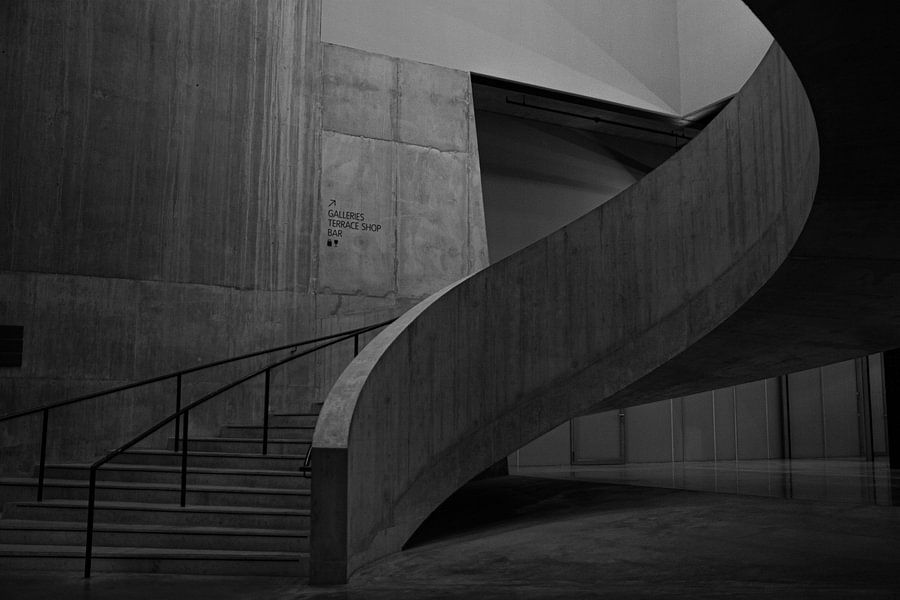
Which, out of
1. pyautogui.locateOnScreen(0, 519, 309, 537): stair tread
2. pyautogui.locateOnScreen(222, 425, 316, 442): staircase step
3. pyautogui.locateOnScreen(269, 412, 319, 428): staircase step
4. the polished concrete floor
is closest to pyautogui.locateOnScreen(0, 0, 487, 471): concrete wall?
pyautogui.locateOnScreen(269, 412, 319, 428): staircase step

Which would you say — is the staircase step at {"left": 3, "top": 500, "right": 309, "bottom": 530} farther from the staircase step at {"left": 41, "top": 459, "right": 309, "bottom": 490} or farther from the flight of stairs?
the staircase step at {"left": 41, "top": 459, "right": 309, "bottom": 490}

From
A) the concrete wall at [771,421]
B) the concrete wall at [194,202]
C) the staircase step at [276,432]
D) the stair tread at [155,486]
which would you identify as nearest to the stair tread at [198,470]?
the stair tread at [155,486]

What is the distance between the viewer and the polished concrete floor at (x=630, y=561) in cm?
570

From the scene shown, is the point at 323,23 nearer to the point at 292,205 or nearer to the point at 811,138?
the point at 292,205

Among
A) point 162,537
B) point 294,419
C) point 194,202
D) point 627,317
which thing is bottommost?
point 162,537

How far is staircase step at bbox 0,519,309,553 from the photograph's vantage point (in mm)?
7145

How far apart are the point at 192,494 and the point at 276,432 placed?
1993mm

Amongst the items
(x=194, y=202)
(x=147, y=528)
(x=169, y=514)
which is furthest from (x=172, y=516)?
(x=194, y=202)

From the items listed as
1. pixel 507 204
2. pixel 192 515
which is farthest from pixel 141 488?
pixel 507 204

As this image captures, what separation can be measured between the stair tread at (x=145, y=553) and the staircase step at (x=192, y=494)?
759mm

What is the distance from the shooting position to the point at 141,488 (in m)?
7.99

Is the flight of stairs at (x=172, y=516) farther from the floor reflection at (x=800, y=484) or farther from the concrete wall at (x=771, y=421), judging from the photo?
the concrete wall at (x=771, y=421)

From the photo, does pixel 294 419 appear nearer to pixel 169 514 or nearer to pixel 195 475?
pixel 195 475

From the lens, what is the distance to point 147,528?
730cm
